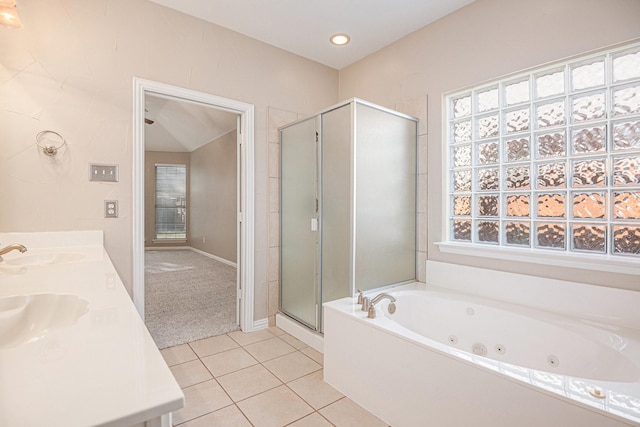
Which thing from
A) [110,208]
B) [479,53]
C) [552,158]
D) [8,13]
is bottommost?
[110,208]

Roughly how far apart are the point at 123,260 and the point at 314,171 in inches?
60.5

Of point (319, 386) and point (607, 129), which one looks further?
point (319, 386)

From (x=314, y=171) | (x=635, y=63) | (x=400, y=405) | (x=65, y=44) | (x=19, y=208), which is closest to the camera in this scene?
(x=400, y=405)

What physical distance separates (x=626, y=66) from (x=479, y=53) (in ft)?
2.74

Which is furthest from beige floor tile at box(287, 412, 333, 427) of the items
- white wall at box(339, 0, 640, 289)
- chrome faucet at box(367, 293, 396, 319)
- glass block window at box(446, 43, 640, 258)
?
A: glass block window at box(446, 43, 640, 258)

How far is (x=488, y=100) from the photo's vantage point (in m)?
2.33

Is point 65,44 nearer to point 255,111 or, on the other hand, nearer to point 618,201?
point 255,111

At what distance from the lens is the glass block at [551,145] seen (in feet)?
A: 6.44

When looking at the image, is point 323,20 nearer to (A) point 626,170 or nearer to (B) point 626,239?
(A) point 626,170

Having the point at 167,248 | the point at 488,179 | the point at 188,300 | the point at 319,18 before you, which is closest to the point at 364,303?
the point at 488,179

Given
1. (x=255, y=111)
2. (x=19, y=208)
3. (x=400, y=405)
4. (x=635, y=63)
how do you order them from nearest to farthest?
(x=400, y=405) < (x=635, y=63) < (x=19, y=208) < (x=255, y=111)

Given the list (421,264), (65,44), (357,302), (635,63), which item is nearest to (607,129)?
(635,63)

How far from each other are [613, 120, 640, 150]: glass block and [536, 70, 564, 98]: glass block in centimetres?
39

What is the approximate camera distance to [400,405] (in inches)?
62.4
